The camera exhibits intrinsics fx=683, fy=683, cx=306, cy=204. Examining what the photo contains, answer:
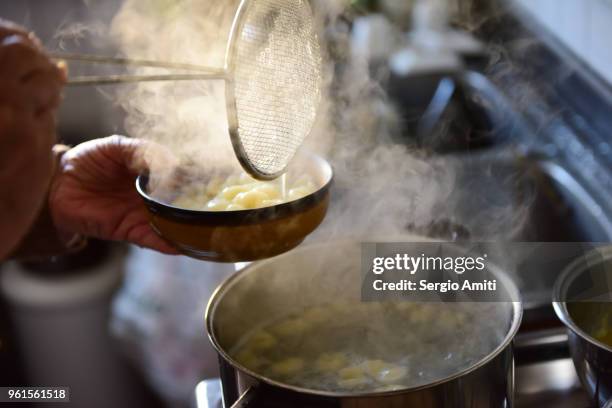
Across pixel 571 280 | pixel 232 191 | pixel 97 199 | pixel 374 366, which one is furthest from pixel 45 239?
pixel 571 280

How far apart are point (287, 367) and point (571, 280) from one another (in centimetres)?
44

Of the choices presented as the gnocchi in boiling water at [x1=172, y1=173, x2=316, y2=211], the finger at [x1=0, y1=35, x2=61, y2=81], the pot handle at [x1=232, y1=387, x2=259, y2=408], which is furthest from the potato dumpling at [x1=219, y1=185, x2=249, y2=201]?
the finger at [x1=0, y1=35, x2=61, y2=81]

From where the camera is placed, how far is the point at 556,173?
4.95 ft

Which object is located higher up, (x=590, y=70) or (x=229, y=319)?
(x=590, y=70)

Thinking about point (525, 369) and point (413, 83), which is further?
point (413, 83)

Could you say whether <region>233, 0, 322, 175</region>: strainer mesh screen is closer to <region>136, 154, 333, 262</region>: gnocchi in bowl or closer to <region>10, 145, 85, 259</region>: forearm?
<region>136, 154, 333, 262</region>: gnocchi in bowl

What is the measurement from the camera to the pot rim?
865 mm

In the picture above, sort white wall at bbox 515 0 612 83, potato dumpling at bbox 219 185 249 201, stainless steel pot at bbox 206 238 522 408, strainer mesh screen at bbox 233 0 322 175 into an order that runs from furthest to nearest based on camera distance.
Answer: white wall at bbox 515 0 612 83 → potato dumpling at bbox 219 185 249 201 → strainer mesh screen at bbox 233 0 322 175 → stainless steel pot at bbox 206 238 522 408

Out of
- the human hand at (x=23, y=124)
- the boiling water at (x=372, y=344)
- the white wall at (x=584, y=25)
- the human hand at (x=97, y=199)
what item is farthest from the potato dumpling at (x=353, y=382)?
the white wall at (x=584, y=25)

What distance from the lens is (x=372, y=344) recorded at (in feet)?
3.61

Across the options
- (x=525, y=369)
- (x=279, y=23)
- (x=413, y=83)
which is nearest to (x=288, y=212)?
(x=279, y=23)

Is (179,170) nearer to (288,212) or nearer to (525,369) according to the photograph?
(288,212)

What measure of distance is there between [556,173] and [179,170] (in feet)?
2.83

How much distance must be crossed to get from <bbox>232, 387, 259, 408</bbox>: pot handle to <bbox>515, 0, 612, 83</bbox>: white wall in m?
1.12
